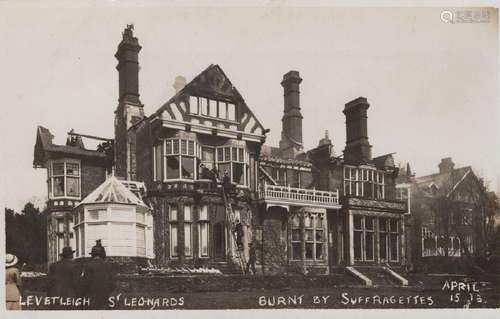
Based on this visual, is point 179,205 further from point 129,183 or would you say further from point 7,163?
point 7,163

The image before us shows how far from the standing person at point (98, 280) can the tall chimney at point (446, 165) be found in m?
6.14

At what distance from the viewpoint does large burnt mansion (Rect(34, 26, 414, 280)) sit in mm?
10070

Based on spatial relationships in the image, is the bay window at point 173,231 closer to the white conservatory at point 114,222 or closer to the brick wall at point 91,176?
the white conservatory at point 114,222

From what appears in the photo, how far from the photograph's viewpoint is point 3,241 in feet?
32.2

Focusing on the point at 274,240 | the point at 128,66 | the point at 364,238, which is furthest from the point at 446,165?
the point at 128,66

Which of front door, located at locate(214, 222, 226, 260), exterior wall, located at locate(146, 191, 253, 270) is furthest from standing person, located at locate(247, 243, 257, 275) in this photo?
front door, located at locate(214, 222, 226, 260)

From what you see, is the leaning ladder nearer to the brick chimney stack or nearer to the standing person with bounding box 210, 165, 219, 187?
the standing person with bounding box 210, 165, 219, 187

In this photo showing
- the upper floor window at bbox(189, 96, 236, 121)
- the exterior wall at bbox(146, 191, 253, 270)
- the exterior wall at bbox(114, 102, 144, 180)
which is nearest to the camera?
the exterior wall at bbox(114, 102, 144, 180)

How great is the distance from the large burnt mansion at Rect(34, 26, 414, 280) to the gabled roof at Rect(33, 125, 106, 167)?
18mm

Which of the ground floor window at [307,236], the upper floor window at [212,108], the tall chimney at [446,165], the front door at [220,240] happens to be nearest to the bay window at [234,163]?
the upper floor window at [212,108]

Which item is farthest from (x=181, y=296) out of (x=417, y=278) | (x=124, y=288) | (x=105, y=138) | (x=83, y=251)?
(x=417, y=278)

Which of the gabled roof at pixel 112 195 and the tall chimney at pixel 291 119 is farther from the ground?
the tall chimney at pixel 291 119

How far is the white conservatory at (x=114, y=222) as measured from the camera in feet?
32.5

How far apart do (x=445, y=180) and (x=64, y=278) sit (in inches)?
270
